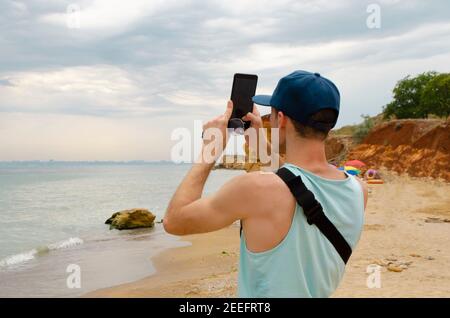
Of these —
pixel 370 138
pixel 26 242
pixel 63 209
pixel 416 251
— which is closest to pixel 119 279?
pixel 416 251

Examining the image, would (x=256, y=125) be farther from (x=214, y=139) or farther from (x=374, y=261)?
(x=374, y=261)

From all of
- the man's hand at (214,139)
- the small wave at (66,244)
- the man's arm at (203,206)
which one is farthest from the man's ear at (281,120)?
the small wave at (66,244)

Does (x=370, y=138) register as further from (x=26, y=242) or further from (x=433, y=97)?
(x=26, y=242)

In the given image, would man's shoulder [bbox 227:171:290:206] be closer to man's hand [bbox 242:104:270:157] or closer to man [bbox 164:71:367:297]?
man [bbox 164:71:367:297]

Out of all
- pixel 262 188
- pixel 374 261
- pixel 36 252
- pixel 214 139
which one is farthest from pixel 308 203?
pixel 36 252

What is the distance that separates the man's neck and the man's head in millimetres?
27

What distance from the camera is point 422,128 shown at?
35188 millimetres

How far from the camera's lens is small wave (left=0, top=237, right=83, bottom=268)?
50.6ft

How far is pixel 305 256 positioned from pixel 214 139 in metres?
0.67

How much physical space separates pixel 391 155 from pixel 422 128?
10.6 feet

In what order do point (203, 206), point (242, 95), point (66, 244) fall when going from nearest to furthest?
point (203, 206)
point (242, 95)
point (66, 244)

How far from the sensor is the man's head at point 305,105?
1.97 m

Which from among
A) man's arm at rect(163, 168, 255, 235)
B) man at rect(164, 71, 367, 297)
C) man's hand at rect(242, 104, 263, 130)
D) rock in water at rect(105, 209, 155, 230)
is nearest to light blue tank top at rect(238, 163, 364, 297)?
man at rect(164, 71, 367, 297)

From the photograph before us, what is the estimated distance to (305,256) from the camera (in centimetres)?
188
